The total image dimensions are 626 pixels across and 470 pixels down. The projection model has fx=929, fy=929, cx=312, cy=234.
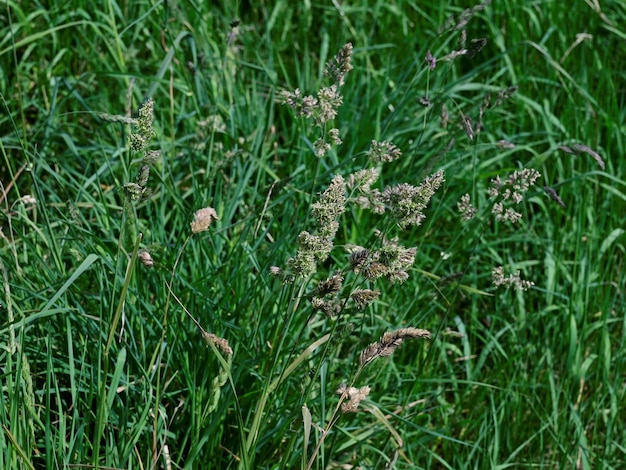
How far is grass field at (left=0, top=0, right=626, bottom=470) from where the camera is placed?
1.91m

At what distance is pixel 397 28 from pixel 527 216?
1092mm

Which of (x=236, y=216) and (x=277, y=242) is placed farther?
(x=236, y=216)

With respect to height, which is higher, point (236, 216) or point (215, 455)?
point (236, 216)

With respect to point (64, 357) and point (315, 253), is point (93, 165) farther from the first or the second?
point (315, 253)

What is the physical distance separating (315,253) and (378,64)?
241 centimetres

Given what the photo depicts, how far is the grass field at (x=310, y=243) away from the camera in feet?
6.28

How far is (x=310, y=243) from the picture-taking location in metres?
1.62

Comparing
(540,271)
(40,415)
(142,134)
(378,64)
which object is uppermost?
(142,134)

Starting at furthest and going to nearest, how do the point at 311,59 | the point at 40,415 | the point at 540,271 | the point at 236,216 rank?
the point at 311,59 → the point at 540,271 → the point at 236,216 → the point at 40,415

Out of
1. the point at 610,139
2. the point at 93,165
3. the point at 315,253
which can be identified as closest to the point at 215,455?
the point at 315,253

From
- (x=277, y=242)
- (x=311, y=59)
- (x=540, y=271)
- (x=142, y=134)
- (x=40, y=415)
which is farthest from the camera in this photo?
(x=311, y=59)

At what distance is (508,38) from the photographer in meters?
3.85

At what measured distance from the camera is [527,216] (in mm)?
3381

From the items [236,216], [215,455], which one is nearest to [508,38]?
[236,216]
